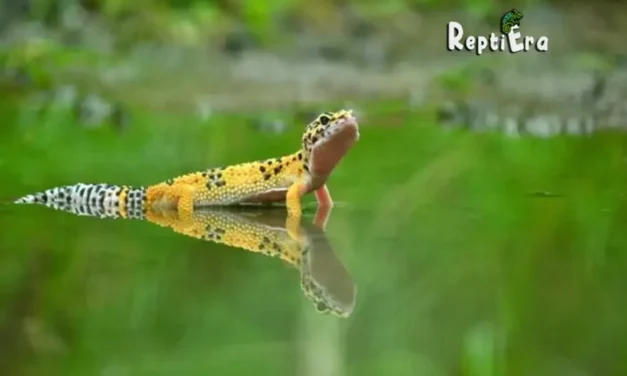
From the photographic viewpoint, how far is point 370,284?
1306 millimetres

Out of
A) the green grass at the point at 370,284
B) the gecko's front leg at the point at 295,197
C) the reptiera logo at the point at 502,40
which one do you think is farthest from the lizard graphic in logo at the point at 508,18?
the gecko's front leg at the point at 295,197

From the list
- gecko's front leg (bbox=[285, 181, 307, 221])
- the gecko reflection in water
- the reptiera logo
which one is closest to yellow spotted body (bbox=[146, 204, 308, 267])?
the gecko reflection in water

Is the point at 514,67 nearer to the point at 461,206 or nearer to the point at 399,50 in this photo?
the point at 399,50

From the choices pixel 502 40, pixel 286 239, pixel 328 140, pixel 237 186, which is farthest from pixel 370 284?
pixel 502 40

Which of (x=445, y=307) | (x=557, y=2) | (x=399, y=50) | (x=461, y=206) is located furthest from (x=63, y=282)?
(x=557, y=2)

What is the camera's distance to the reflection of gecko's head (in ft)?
3.91

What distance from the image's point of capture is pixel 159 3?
9.81ft

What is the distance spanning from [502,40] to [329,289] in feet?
6.37

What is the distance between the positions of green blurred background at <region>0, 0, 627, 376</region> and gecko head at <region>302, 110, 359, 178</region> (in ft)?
0.38

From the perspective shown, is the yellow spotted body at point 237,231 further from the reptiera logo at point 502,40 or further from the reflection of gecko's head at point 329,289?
the reptiera logo at point 502,40

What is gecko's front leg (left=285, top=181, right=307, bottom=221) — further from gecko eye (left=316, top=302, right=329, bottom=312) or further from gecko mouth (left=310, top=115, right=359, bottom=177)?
gecko eye (left=316, top=302, right=329, bottom=312)

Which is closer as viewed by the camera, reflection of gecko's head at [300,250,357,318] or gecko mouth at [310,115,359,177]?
reflection of gecko's head at [300,250,357,318]

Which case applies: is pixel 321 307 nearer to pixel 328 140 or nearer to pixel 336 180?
pixel 328 140

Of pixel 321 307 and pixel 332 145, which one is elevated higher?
pixel 332 145
